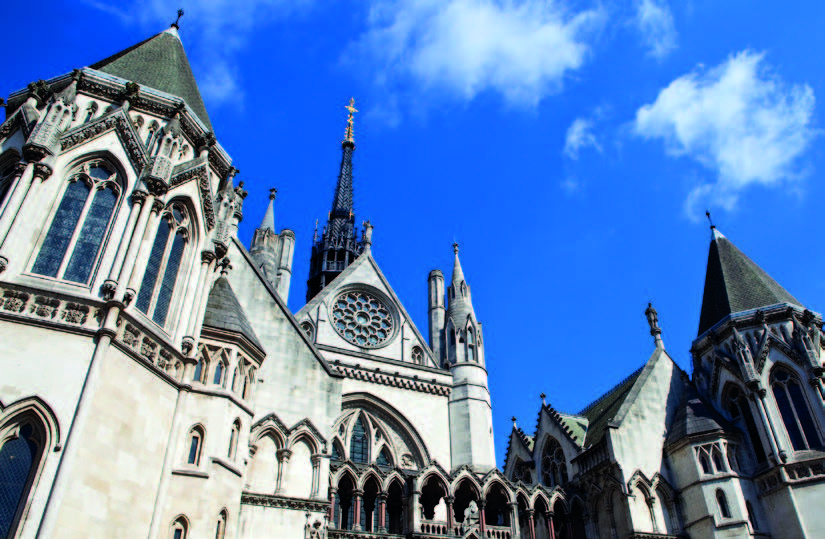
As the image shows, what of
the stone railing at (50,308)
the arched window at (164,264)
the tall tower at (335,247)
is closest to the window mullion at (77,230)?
the stone railing at (50,308)

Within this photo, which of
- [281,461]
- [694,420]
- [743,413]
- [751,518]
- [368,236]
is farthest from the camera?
[368,236]

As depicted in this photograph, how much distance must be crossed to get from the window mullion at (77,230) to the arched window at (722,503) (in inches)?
861

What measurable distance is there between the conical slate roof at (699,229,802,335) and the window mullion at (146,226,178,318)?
22178 millimetres

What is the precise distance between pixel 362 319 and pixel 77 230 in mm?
17321

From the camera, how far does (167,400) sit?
14.9 m

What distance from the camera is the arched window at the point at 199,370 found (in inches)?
673

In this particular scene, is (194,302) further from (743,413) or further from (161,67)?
(743,413)

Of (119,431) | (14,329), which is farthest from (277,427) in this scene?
(14,329)

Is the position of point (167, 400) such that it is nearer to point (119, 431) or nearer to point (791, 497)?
point (119, 431)

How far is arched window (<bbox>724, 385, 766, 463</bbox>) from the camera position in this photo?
24375mm

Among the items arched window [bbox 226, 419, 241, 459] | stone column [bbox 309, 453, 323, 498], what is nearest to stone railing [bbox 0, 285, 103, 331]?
arched window [bbox 226, 419, 241, 459]

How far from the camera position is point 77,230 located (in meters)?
14.8

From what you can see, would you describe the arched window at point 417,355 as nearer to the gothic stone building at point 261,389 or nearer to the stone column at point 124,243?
the gothic stone building at point 261,389

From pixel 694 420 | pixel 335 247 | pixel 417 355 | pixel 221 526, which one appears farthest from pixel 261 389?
pixel 335 247
